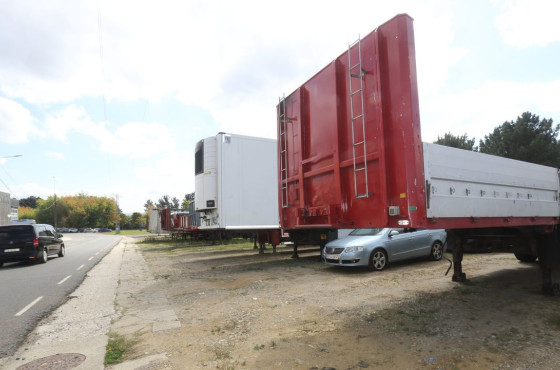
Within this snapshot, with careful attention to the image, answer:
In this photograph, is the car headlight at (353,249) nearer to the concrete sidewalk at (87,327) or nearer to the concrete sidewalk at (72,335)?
the concrete sidewalk at (87,327)

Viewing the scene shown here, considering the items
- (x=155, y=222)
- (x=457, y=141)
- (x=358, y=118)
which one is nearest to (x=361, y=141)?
(x=358, y=118)

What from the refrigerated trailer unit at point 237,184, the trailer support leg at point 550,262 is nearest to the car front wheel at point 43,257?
the refrigerated trailer unit at point 237,184

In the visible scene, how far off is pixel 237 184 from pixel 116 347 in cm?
817

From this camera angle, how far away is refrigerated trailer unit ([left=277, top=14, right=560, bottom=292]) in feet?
12.4

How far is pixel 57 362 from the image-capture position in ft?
12.3

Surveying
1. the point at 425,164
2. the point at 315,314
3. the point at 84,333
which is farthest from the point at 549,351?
the point at 84,333

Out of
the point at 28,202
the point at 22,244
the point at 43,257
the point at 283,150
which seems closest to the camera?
the point at 283,150

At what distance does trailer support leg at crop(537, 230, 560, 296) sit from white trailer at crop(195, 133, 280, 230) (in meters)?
8.16

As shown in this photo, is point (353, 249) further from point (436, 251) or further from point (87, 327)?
point (87, 327)

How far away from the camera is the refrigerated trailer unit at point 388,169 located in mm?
3766

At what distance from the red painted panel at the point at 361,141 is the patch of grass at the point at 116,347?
293 cm

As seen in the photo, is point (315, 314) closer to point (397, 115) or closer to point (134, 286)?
point (397, 115)

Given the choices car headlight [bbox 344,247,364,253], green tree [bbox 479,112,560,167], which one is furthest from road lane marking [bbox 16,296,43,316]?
green tree [bbox 479,112,560,167]

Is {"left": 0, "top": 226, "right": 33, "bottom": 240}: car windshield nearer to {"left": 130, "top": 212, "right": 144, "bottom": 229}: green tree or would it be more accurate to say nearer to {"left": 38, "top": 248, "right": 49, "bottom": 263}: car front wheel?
{"left": 38, "top": 248, "right": 49, "bottom": 263}: car front wheel
